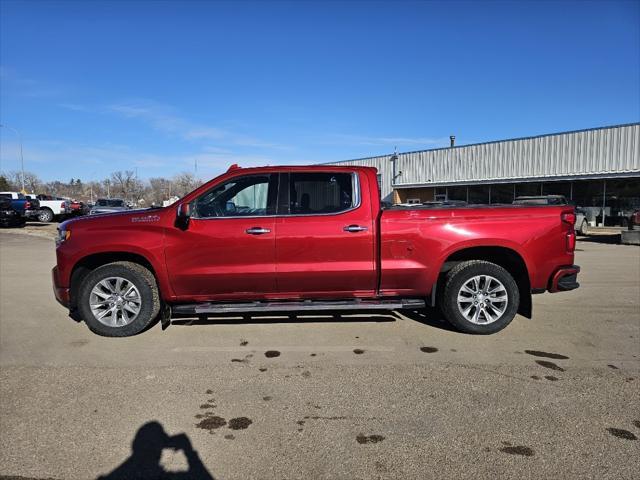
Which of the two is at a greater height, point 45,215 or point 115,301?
point 45,215

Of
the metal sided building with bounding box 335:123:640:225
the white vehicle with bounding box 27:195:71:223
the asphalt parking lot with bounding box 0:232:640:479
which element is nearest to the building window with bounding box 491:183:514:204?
the metal sided building with bounding box 335:123:640:225

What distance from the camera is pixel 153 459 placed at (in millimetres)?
3029

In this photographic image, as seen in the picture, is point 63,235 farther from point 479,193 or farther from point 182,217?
point 479,193

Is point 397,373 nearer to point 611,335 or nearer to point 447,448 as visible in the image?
point 447,448

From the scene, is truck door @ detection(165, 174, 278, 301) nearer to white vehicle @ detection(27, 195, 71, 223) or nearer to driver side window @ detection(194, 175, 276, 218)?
driver side window @ detection(194, 175, 276, 218)

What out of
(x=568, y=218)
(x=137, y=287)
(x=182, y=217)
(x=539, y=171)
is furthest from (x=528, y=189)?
(x=137, y=287)

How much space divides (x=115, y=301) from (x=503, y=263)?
4574 millimetres

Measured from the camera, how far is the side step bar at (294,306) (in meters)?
5.28

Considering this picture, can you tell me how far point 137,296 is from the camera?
545 centimetres

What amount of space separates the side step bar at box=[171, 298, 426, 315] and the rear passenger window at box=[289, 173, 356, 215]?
104cm

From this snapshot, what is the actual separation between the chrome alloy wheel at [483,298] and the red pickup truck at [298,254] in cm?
1

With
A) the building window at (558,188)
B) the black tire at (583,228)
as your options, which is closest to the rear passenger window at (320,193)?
the black tire at (583,228)

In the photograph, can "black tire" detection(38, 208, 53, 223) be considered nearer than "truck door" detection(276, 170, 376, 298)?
No

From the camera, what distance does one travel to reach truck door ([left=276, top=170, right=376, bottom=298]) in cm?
536
